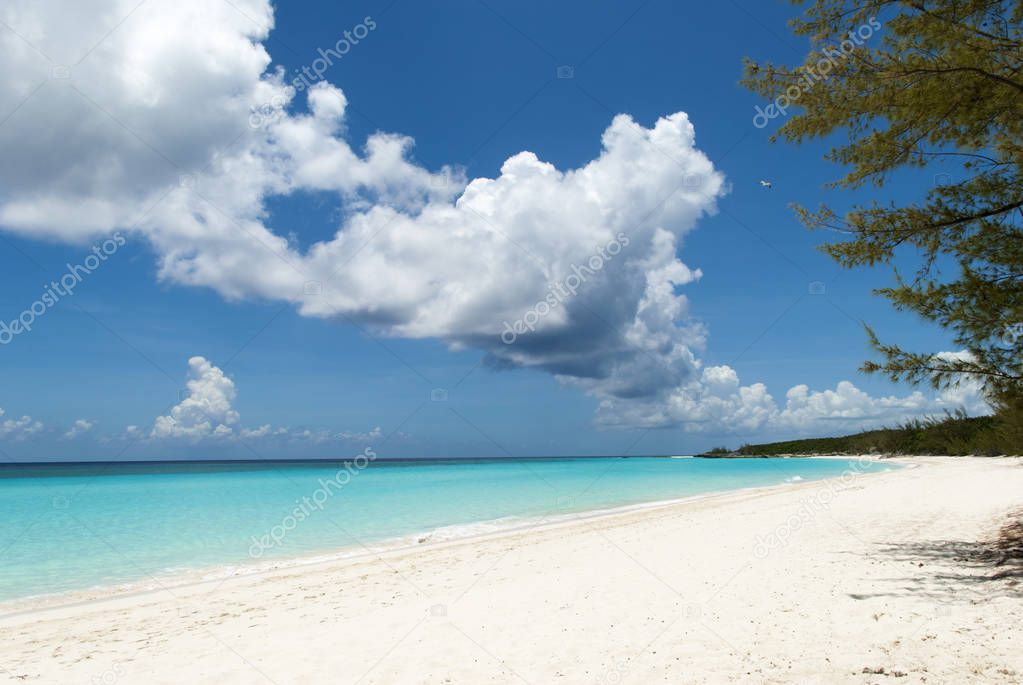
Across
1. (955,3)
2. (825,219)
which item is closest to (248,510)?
(825,219)

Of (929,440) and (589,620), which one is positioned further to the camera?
(929,440)

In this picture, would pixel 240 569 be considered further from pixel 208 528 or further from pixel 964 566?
Answer: pixel 964 566

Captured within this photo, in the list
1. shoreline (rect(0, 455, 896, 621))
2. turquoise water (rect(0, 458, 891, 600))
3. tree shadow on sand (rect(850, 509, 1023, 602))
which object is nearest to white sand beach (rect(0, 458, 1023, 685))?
tree shadow on sand (rect(850, 509, 1023, 602))

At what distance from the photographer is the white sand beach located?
5.24 metres

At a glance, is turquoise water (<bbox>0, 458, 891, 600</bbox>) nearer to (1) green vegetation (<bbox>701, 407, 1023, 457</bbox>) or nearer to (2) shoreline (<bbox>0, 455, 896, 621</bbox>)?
(2) shoreline (<bbox>0, 455, 896, 621</bbox>)

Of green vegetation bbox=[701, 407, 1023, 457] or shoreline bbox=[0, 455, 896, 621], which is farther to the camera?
green vegetation bbox=[701, 407, 1023, 457]

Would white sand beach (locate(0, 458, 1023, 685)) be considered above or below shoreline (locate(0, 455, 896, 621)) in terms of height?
above

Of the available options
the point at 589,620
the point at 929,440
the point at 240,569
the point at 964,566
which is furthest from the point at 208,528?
the point at 929,440

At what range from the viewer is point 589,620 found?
6.91 m

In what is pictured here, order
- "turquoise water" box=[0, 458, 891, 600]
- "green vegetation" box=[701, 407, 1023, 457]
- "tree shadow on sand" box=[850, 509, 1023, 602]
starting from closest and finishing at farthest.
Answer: "tree shadow on sand" box=[850, 509, 1023, 602] < "turquoise water" box=[0, 458, 891, 600] < "green vegetation" box=[701, 407, 1023, 457]

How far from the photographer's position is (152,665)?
6.34m

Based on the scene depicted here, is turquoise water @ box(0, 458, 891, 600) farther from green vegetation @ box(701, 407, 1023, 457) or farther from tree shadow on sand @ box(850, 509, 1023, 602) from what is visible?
green vegetation @ box(701, 407, 1023, 457)

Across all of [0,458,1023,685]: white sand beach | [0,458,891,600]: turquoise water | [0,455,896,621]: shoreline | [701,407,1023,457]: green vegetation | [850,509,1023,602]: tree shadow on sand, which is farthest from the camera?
[701,407,1023,457]: green vegetation

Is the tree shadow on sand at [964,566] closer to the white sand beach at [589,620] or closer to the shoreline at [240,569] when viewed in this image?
the white sand beach at [589,620]
